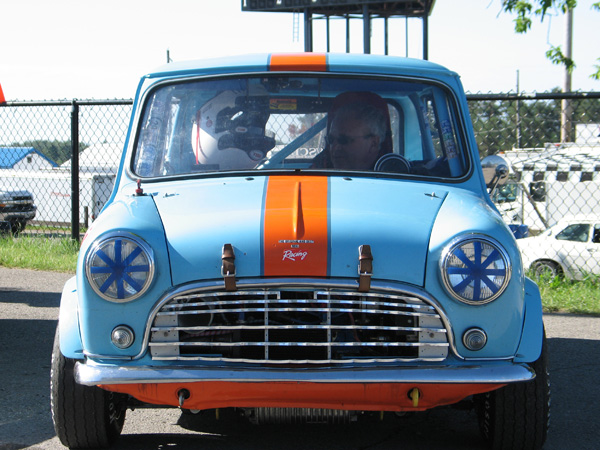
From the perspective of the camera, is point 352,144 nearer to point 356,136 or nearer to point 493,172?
point 356,136

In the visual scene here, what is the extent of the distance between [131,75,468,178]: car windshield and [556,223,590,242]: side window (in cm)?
975

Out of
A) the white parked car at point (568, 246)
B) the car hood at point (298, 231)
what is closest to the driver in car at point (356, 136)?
the car hood at point (298, 231)

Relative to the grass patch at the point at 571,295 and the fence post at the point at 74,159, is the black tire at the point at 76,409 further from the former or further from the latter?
the fence post at the point at 74,159

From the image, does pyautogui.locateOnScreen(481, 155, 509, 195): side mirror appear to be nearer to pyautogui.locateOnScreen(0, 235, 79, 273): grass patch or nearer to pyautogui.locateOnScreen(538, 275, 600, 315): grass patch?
pyautogui.locateOnScreen(538, 275, 600, 315): grass patch

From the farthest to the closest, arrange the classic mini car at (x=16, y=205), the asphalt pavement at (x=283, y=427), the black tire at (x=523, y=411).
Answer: the classic mini car at (x=16, y=205), the asphalt pavement at (x=283, y=427), the black tire at (x=523, y=411)

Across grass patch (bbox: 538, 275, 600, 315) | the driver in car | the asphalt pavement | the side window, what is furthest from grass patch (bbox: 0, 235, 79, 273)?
the side window

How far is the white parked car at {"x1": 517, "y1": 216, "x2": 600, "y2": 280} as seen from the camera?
1258 cm

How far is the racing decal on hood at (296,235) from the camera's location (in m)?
2.93

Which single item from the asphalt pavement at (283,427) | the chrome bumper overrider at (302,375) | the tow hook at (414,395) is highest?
the chrome bumper overrider at (302,375)

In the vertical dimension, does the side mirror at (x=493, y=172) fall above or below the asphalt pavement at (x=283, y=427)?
above

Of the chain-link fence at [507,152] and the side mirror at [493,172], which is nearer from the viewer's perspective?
the side mirror at [493,172]

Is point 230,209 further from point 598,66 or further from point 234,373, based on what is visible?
point 598,66

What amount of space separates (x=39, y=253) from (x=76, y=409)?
6469mm

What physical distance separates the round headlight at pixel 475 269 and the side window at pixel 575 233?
424 inches
